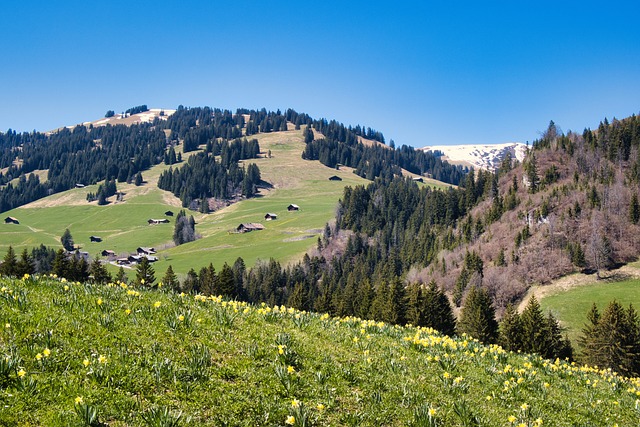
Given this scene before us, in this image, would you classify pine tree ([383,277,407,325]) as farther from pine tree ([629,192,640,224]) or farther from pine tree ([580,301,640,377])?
pine tree ([629,192,640,224])

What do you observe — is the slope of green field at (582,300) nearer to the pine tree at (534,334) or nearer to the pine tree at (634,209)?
the pine tree at (534,334)

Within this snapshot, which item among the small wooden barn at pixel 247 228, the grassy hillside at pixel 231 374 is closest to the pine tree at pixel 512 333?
the grassy hillside at pixel 231 374

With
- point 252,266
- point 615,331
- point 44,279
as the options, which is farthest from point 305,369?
point 252,266

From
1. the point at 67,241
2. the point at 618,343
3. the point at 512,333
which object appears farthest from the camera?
the point at 67,241

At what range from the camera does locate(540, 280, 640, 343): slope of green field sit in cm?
8219

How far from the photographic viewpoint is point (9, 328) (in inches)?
298

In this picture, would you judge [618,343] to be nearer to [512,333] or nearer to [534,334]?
[534,334]

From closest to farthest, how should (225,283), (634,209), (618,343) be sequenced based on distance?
1. (618,343)
2. (225,283)
3. (634,209)

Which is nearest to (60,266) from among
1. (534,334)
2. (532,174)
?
(534,334)

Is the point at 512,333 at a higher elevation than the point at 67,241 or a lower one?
lower

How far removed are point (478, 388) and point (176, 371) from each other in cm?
685

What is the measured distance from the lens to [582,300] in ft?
296

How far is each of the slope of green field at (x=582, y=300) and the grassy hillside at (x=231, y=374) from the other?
8119cm

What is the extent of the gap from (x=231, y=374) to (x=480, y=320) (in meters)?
60.8
